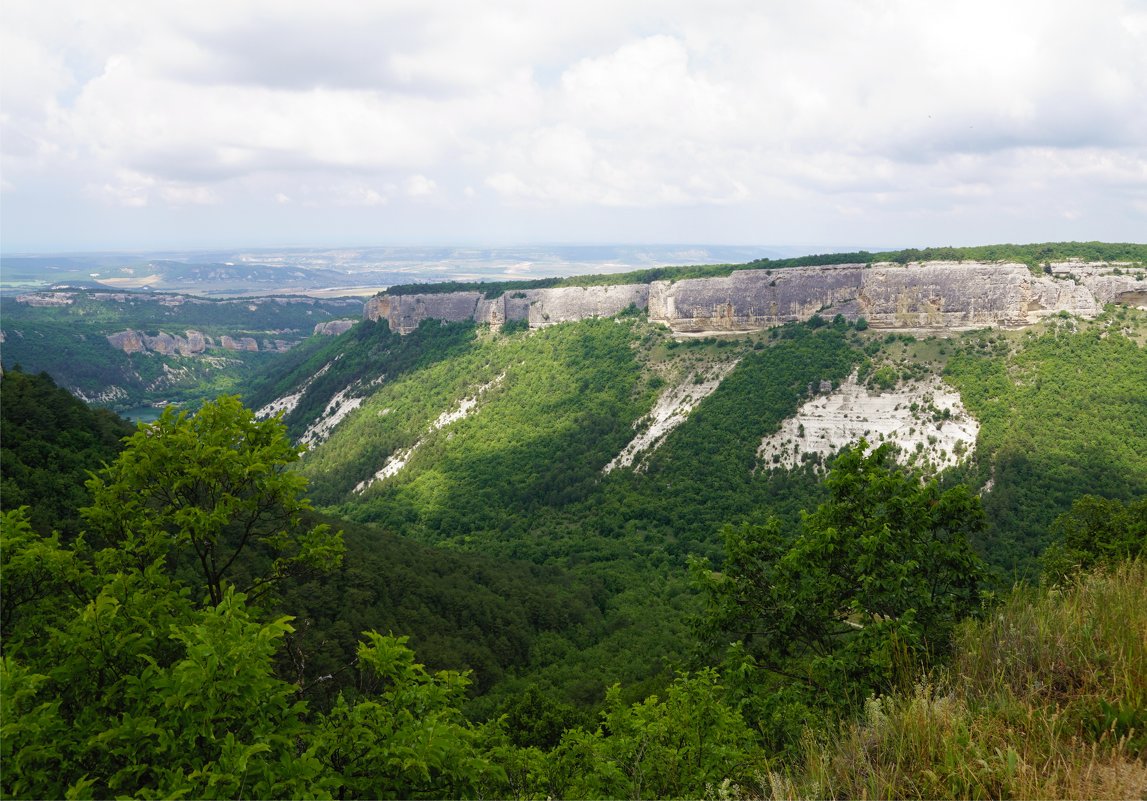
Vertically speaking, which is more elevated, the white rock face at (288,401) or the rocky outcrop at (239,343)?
the rocky outcrop at (239,343)

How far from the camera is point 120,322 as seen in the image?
171m

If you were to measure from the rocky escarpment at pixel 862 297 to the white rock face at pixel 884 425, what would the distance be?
10.7 m

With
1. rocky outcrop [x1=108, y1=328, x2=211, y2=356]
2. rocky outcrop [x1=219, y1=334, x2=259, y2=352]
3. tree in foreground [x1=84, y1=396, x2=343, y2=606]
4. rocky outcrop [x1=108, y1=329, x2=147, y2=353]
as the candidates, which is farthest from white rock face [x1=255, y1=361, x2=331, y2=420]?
tree in foreground [x1=84, y1=396, x2=343, y2=606]

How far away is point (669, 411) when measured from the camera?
64625mm

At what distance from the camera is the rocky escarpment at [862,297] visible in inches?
2215

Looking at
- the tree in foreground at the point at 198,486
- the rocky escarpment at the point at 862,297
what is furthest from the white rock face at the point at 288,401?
the tree in foreground at the point at 198,486

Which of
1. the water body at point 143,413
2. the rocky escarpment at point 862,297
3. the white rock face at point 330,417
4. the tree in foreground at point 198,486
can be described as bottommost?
the water body at point 143,413

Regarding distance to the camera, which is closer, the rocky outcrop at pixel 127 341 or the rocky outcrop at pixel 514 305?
the rocky outcrop at pixel 514 305

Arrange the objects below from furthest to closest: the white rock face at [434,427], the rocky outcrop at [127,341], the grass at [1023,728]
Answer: the rocky outcrop at [127,341], the white rock face at [434,427], the grass at [1023,728]

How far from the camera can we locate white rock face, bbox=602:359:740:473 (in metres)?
61.8

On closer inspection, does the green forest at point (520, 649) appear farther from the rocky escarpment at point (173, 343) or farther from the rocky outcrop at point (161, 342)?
the rocky escarpment at point (173, 343)

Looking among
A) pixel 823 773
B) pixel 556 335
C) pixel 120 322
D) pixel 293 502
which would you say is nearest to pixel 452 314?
pixel 556 335

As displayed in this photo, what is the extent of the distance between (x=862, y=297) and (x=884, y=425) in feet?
59.7

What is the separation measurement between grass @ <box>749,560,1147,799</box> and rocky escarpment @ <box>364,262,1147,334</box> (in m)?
60.2
